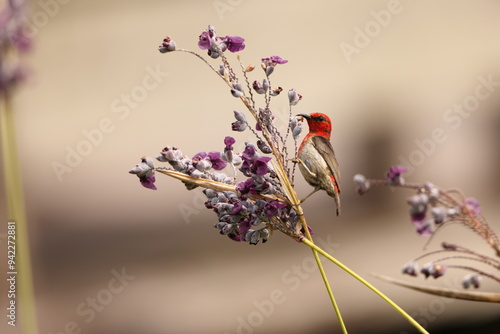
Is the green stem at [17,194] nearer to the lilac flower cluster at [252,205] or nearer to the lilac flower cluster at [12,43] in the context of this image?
the lilac flower cluster at [12,43]

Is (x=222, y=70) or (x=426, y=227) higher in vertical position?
(x=222, y=70)

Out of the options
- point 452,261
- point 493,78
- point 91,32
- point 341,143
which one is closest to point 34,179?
point 91,32

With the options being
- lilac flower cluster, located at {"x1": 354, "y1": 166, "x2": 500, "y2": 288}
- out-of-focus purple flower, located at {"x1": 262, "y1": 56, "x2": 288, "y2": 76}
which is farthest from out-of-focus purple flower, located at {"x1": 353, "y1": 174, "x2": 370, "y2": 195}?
out-of-focus purple flower, located at {"x1": 262, "y1": 56, "x2": 288, "y2": 76}

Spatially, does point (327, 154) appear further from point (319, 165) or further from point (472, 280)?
point (472, 280)

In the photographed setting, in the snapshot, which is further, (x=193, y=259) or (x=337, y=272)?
(x=193, y=259)

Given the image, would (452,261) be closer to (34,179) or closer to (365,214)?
(365,214)

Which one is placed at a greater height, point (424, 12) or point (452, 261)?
point (424, 12)

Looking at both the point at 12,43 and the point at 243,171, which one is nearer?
the point at 12,43

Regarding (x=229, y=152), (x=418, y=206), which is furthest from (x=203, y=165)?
(x=418, y=206)
